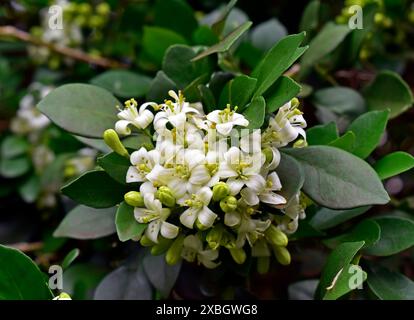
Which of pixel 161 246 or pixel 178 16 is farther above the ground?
pixel 178 16

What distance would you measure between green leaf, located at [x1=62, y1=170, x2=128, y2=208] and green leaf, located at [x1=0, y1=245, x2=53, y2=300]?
12 cm

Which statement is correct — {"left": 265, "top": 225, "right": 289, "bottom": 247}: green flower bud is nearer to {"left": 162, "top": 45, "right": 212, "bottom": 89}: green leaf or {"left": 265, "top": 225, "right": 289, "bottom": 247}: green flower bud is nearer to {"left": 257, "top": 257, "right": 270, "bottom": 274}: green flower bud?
{"left": 257, "top": 257, "right": 270, "bottom": 274}: green flower bud

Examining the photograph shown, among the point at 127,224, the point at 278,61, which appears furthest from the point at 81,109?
the point at 278,61

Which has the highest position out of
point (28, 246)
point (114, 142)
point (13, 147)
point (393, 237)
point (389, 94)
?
point (114, 142)

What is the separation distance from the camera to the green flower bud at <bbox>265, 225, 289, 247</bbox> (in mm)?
896

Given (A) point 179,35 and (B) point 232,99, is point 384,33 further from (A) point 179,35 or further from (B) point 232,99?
(B) point 232,99

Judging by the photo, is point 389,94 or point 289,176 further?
point 389,94

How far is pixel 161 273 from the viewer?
3.38 ft

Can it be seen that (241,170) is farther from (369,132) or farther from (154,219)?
(369,132)

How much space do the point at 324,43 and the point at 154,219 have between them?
1.80 ft

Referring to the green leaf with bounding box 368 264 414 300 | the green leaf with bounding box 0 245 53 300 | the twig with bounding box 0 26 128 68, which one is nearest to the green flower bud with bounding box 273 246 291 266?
the green leaf with bounding box 368 264 414 300

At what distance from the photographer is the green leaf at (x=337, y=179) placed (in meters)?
0.85

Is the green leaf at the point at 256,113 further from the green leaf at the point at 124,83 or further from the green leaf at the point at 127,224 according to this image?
the green leaf at the point at 124,83

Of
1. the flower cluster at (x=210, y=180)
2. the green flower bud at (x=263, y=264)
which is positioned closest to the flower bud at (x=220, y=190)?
the flower cluster at (x=210, y=180)
